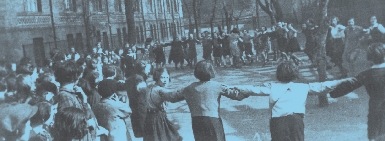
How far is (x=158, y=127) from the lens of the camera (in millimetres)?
2928

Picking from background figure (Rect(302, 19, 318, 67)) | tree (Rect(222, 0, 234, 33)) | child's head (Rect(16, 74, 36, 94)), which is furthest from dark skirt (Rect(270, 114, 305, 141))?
background figure (Rect(302, 19, 318, 67))

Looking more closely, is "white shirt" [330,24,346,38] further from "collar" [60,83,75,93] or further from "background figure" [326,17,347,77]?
"collar" [60,83,75,93]

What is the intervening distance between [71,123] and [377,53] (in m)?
1.69

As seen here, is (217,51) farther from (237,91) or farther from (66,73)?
(66,73)

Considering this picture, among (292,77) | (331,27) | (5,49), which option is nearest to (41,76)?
(5,49)

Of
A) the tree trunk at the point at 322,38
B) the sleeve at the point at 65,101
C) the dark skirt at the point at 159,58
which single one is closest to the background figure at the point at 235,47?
the tree trunk at the point at 322,38

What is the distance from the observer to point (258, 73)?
5070 millimetres

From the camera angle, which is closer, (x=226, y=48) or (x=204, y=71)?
(x=204, y=71)

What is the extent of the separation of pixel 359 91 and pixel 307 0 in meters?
1.26

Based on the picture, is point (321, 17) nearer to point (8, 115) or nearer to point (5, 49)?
point (5, 49)

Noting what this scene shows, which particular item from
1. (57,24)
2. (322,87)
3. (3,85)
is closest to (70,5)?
(57,24)

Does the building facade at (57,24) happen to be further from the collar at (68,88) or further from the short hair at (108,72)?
the collar at (68,88)

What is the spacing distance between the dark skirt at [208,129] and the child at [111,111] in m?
0.65

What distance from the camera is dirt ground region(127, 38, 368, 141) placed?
3736 millimetres
